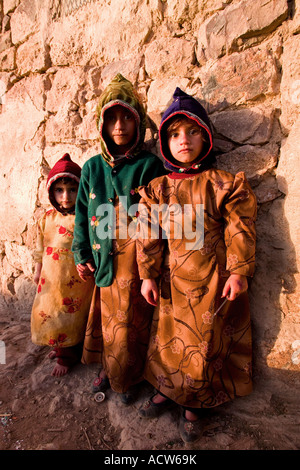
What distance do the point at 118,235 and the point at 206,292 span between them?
58cm

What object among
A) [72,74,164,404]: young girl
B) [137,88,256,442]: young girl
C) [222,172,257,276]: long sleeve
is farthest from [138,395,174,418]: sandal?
[222,172,257,276]: long sleeve

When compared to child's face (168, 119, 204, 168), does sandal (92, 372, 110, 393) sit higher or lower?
lower

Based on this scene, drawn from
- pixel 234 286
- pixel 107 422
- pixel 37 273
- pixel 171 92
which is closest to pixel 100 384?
pixel 107 422

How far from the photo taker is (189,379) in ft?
4.15

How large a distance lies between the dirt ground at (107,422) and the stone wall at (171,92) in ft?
0.56

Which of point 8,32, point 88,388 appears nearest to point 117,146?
point 88,388

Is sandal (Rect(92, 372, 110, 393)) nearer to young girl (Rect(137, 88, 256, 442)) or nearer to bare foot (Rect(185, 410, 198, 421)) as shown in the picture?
young girl (Rect(137, 88, 256, 442))

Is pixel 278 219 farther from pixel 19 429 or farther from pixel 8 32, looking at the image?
pixel 8 32

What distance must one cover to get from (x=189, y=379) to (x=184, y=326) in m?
0.25

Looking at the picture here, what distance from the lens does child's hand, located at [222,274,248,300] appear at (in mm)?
1148

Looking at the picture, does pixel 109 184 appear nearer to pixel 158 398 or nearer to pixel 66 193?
pixel 66 193

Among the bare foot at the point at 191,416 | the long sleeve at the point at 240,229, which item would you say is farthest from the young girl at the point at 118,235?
the long sleeve at the point at 240,229

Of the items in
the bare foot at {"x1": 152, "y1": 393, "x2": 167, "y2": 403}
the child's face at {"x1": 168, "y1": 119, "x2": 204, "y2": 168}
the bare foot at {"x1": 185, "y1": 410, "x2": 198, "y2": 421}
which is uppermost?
the child's face at {"x1": 168, "y1": 119, "x2": 204, "y2": 168}
